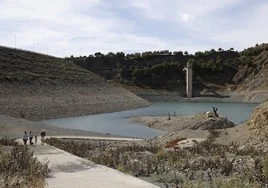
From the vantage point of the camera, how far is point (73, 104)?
5906cm

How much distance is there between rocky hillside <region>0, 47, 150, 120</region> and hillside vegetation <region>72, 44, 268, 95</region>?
170 feet

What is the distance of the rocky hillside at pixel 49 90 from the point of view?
51594 mm

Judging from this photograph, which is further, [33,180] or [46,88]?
[46,88]

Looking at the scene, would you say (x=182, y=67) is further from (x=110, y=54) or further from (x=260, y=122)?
(x=260, y=122)

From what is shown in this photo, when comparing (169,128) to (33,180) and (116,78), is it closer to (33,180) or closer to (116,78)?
(33,180)

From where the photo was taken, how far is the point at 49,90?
60.3m

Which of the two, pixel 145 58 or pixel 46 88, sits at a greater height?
pixel 145 58

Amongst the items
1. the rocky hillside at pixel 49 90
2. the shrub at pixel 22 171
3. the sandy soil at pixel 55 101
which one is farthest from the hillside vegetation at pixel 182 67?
the shrub at pixel 22 171

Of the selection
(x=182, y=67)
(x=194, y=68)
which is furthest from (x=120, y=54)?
(x=194, y=68)

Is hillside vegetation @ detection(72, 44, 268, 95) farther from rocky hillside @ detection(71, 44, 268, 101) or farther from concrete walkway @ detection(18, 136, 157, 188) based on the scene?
concrete walkway @ detection(18, 136, 157, 188)

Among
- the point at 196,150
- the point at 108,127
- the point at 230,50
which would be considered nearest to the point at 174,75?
the point at 230,50

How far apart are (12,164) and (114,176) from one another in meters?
2.71

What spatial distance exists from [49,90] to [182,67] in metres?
89.2

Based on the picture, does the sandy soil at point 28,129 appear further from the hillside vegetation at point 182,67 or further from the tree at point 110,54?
the tree at point 110,54
